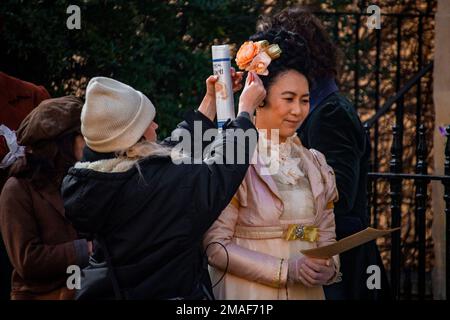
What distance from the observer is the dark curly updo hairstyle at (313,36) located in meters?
4.29

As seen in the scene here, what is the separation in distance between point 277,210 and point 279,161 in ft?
0.76

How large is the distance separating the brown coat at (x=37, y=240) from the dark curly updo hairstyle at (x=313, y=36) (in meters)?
1.26

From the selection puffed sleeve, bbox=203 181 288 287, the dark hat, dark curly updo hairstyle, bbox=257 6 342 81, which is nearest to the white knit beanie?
puffed sleeve, bbox=203 181 288 287

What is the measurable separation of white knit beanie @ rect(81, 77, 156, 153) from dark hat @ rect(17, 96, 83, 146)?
770 mm

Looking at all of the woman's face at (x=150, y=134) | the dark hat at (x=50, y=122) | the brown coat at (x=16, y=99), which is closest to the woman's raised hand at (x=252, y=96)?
the woman's face at (x=150, y=134)

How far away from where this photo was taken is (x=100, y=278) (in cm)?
333

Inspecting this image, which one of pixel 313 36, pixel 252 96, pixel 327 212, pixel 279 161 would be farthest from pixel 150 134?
pixel 313 36

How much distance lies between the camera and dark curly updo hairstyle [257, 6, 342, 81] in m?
4.29

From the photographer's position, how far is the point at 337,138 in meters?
4.46

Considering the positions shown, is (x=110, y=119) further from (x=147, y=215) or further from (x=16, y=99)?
(x=16, y=99)

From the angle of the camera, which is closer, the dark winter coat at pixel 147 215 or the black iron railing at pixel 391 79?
the dark winter coat at pixel 147 215

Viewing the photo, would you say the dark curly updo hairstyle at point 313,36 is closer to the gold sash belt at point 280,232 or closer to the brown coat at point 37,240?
the gold sash belt at point 280,232
